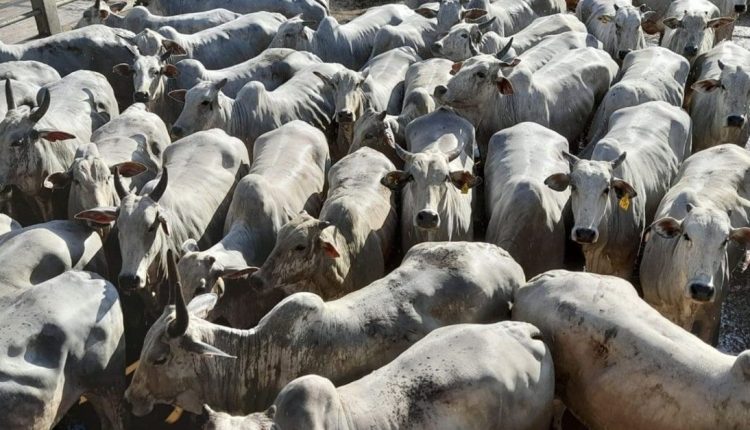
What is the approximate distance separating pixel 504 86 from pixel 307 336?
4.75 m

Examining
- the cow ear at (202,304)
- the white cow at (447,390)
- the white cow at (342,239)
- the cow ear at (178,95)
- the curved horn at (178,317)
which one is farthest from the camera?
the cow ear at (178,95)

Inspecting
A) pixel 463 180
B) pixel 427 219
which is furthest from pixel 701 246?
pixel 427 219

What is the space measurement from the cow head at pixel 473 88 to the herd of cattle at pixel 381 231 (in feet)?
0.10

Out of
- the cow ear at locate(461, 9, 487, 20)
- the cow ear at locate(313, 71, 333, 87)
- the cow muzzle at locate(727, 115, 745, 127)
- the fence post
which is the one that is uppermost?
the cow muzzle at locate(727, 115, 745, 127)

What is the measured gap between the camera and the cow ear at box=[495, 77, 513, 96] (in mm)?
9969

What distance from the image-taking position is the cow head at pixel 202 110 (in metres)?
10.3

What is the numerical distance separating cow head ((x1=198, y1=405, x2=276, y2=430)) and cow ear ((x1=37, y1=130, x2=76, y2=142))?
195 inches

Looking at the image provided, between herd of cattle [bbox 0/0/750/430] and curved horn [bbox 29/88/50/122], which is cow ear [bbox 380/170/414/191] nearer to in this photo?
herd of cattle [bbox 0/0/750/430]

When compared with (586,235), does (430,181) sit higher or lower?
higher

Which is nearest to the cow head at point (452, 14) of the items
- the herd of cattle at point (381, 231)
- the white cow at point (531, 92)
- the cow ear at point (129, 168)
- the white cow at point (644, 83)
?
the herd of cattle at point (381, 231)

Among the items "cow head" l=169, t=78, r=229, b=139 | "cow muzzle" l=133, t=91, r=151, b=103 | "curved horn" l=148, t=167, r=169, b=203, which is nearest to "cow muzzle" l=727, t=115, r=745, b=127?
"cow head" l=169, t=78, r=229, b=139

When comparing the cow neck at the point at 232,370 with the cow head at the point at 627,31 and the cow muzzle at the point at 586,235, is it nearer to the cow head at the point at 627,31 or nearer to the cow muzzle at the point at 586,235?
the cow muzzle at the point at 586,235

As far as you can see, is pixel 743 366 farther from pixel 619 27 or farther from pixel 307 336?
pixel 619 27

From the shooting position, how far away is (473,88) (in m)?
10.0
